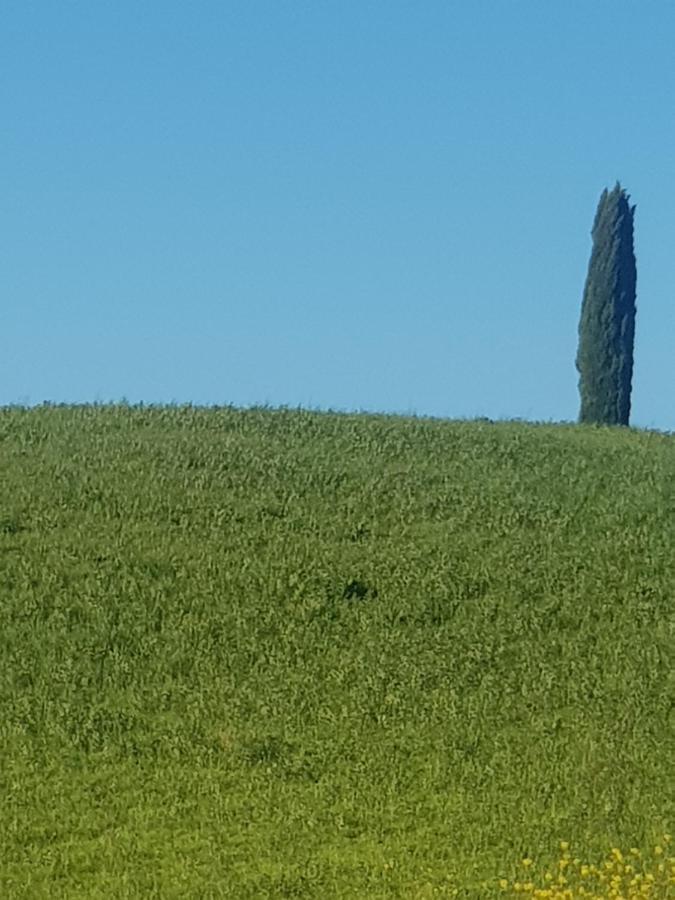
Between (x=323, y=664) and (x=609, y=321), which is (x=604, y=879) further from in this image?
(x=609, y=321)

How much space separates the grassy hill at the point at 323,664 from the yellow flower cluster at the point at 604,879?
0.27 meters

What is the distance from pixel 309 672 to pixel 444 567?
4.95 meters

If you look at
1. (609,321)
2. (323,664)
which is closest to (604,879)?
(323,664)

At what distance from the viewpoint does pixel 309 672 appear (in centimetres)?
2089

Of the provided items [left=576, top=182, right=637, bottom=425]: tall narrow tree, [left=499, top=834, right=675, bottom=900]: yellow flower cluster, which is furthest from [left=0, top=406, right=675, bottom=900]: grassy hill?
[left=576, top=182, right=637, bottom=425]: tall narrow tree

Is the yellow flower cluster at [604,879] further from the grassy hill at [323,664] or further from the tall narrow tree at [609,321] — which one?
the tall narrow tree at [609,321]

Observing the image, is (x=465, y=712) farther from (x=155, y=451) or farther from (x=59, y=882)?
(x=155, y=451)

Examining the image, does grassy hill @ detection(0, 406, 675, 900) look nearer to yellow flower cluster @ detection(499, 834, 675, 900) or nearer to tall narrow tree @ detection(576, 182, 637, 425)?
yellow flower cluster @ detection(499, 834, 675, 900)

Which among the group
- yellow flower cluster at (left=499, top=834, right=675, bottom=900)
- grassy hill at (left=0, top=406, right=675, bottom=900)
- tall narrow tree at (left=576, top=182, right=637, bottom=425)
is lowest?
yellow flower cluster at (left=499, top=834, right=675, bottom=900)

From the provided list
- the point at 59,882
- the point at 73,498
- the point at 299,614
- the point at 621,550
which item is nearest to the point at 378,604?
the point at 299,614

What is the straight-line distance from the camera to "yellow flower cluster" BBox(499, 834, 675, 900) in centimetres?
1234

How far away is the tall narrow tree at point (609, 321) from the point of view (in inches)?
1836

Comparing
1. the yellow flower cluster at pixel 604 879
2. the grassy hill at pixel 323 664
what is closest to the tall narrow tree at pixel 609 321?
the grassy hill at pixel 323 664

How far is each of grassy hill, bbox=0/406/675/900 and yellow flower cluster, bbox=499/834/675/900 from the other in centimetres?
27
